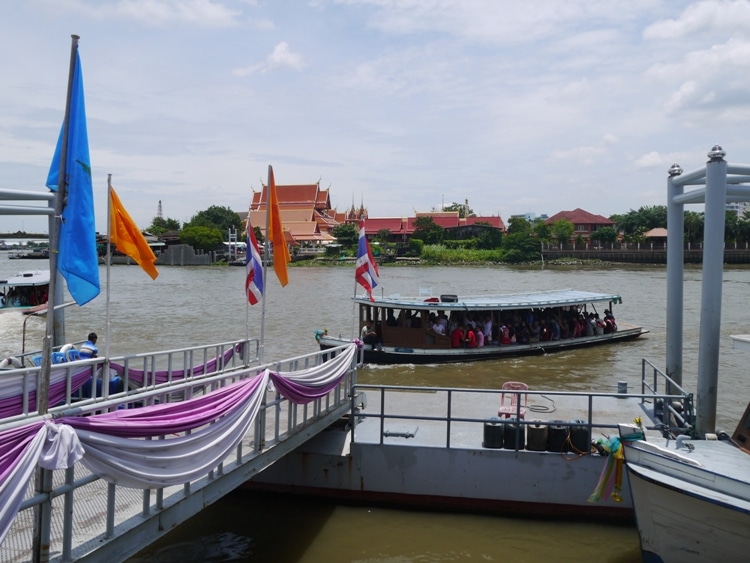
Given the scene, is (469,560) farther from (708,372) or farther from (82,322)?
(82,322)

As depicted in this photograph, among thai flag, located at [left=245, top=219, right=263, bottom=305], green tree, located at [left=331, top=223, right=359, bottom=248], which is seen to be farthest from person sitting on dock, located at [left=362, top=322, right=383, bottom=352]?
green tree, located at [left=331, top=223, right=359, bottom=248]

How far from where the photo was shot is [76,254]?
18.2ft

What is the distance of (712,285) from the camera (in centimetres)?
953

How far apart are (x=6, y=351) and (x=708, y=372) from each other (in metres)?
25.6

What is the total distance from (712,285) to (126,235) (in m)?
7.96

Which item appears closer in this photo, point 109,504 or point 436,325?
point 109,504

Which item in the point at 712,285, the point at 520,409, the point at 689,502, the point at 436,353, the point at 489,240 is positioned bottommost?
the point at 436,353

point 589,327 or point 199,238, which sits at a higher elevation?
point 199,238

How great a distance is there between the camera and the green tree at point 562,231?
105 meters

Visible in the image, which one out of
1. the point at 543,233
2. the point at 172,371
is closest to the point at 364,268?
the point at 172,371

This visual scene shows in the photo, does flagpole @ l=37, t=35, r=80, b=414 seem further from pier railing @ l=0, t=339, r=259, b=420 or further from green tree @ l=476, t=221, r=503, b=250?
green tree @ l=476, t=221, r=503, b=250

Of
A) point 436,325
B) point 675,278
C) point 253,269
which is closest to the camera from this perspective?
→ point 253,269

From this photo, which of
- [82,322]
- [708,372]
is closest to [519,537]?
[708,372]

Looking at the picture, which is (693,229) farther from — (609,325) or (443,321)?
(443,321)
